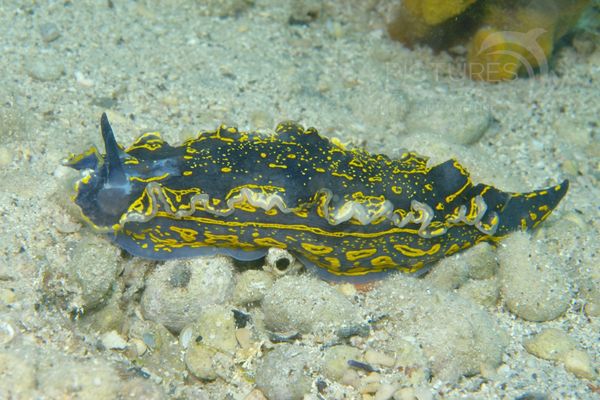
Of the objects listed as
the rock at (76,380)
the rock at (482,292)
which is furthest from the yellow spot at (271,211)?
the rock at (482,292)

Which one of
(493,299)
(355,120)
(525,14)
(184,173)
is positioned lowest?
(493,299)

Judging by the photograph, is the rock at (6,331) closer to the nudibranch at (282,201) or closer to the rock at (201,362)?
the nudibranch at (282,201)

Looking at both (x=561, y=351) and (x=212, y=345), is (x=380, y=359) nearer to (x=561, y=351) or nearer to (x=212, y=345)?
(x=212, y=345)

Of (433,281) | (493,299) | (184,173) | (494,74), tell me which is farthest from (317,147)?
(494,74)

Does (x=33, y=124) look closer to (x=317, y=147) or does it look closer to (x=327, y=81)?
(x=317, y=147)

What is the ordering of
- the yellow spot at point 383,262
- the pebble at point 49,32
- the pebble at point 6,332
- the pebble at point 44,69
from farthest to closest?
the pebble at point 49,32, the pebble at point 44,69, the yellow spot at point 383,262, the pebble at point 6,332

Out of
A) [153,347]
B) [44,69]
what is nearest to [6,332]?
[153,347]
